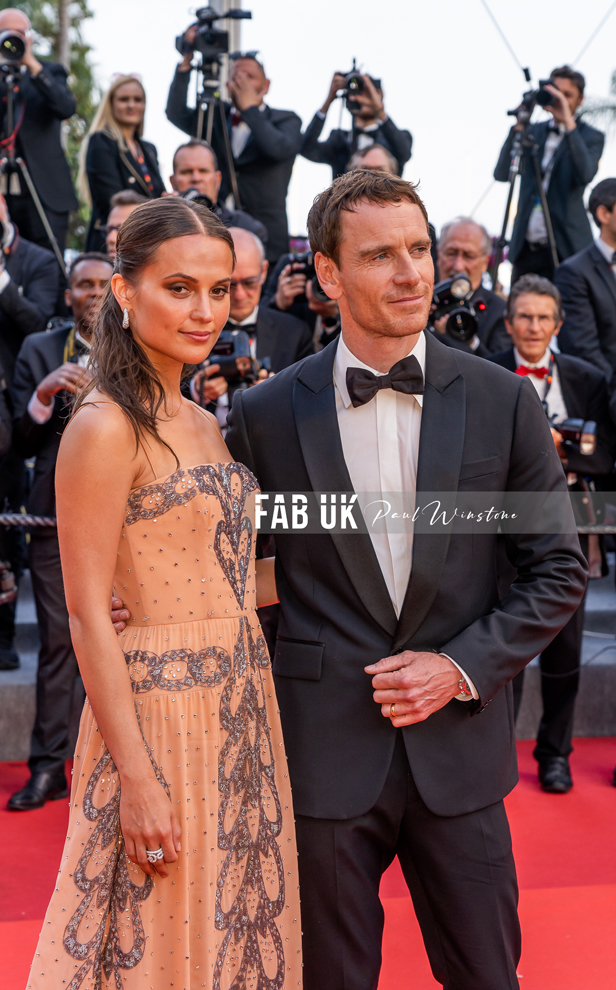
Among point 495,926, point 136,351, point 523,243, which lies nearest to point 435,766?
point 495,926

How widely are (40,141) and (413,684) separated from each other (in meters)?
4.48

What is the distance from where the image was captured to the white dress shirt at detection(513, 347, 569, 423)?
12.4ft

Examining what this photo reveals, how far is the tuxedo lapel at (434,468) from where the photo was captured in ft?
5.47

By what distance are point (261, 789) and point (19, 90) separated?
4.35 meters

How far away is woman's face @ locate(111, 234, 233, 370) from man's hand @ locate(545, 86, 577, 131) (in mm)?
3627

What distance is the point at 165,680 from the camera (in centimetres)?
166

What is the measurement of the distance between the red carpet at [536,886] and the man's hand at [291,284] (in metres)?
2.11

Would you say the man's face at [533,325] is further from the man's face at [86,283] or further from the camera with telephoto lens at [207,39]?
the camera with telephoto lens at [207,39]

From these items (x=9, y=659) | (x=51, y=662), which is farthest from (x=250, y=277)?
(x=9, y=659)

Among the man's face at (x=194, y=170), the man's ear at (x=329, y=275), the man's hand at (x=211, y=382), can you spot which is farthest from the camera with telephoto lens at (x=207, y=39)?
the man's ear at (x=329, y=275)

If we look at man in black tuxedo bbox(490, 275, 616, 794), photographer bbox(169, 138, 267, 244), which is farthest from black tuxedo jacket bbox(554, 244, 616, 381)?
photographer bbox(169, 138, 267, 244)

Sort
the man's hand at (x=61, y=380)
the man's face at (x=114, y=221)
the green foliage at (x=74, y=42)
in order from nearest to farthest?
1. the man's hand at (x=61, y=380)
2. the man's face at (x=114, y=221)
3. the green foliage at (x=74, y=42)

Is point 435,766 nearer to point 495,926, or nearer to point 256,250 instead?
point 495,926

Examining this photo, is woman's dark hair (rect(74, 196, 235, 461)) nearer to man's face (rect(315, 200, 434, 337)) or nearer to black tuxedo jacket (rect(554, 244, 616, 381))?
man's face (rect(315, 200, 434, 337))
